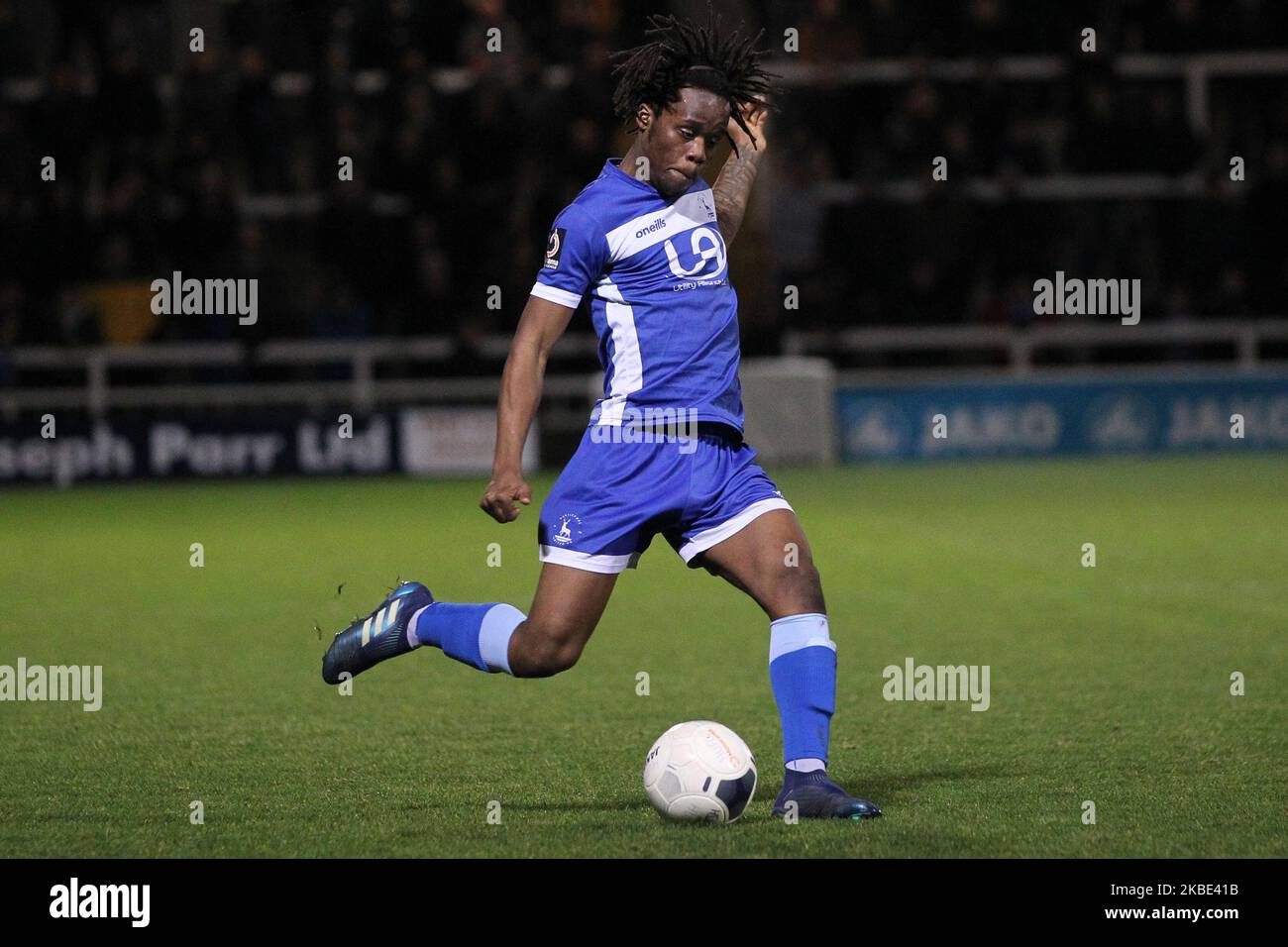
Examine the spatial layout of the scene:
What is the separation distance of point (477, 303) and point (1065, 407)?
5564 millimetres

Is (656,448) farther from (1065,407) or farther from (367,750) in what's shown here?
(1065,407)

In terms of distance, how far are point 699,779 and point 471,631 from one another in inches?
36.9

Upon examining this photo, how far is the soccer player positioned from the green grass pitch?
1.59 ft

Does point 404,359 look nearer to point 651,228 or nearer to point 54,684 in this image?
point 54,684

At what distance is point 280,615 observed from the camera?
9617 millimetres

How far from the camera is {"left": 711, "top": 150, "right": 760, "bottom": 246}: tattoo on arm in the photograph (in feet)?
19.1

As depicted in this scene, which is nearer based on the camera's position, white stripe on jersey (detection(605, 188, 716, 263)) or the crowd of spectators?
white stripe on jersey (detection(605, 188, 716, 263))

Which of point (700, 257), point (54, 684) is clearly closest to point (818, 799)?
point (700, 257)

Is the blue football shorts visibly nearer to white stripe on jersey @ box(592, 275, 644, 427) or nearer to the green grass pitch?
white stripe on jersey @ box(592, 275, 644, 427)

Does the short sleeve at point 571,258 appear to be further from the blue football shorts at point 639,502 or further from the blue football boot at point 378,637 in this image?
the blue football boot at point 378,637

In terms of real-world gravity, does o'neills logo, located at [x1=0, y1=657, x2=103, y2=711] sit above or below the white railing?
below

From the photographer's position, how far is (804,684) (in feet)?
17.5

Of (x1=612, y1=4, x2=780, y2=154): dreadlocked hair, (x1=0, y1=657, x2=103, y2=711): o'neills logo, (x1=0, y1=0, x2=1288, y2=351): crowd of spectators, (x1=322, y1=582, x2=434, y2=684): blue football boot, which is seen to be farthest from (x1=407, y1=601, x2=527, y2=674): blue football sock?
(x1=0, y1=0, x2=1288, y2=351): crowd of spectators
